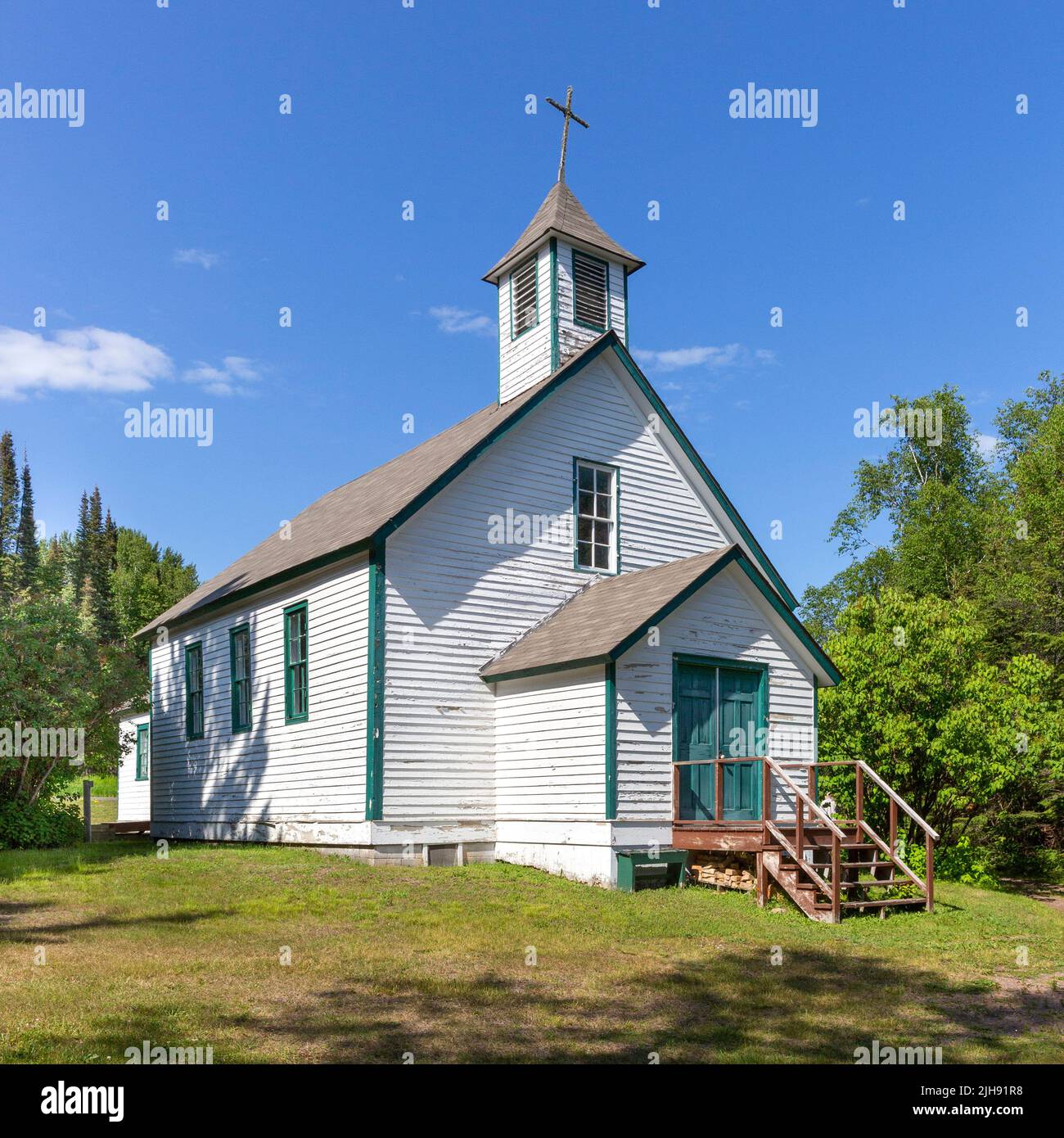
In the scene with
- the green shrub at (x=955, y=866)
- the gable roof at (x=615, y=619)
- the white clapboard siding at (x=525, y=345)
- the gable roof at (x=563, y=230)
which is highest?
the gable roof at (x=563, y=230)

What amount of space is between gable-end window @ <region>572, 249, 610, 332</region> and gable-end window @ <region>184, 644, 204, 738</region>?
10012 mm

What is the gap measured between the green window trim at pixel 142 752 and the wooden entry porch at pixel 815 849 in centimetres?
1674

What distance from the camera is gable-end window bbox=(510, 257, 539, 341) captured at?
20.1 metres

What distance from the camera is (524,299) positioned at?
20.5 metres

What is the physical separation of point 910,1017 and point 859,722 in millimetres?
12182

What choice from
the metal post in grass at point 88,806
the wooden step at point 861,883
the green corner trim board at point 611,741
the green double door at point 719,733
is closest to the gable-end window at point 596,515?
the green double door at point 719,733

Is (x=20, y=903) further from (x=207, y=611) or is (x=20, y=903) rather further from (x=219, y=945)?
(x=207, y=611)

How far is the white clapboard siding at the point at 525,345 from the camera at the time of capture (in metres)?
19.5

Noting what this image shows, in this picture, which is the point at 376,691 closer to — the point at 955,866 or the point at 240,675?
the point at 240,675

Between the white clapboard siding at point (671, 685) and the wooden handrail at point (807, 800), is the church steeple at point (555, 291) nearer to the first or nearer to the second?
the white clapboard siding at point (671, 685)

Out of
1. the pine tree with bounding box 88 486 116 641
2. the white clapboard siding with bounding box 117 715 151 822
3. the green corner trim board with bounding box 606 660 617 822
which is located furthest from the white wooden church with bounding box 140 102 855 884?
the pine tree with bounding box 88 486 116 641

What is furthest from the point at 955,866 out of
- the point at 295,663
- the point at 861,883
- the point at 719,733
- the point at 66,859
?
the point at 66,859

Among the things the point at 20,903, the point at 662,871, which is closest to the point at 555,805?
the point at 662,871
